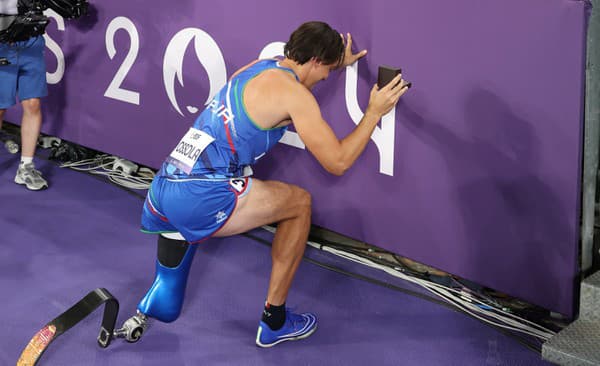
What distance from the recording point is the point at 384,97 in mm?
3438

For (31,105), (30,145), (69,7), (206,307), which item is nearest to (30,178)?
(30,145)

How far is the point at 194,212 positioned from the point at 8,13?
2.38 m

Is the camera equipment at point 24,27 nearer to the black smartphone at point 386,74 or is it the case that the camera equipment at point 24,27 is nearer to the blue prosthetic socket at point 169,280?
the blue prosthetic socket at point 169,280

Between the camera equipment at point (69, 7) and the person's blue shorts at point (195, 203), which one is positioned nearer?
the person's blue shorts at point (195, 203)

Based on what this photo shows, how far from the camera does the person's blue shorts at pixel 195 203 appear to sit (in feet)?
11.0

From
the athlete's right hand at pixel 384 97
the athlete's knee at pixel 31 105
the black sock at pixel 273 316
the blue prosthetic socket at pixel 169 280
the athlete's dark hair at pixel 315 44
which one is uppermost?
the athlete's dark hair at pixel 315 44

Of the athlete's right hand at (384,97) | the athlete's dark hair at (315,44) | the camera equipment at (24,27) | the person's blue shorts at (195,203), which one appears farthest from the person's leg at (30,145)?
the athlete's right hand at (384,97)

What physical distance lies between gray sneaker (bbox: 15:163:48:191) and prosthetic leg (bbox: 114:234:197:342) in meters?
2.25

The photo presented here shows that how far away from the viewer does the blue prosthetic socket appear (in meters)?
3.56

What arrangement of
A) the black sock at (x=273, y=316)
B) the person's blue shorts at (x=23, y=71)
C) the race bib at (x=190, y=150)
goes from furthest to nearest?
the person's blue shorts at (x=23, y=71) → the black sock at (x=273, y=316) → the race bib at (x=190, y=150)

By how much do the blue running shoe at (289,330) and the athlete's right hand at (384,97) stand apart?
3.57ft

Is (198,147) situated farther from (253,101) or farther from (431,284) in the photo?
(431,284)

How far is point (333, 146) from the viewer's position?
3.24 meters

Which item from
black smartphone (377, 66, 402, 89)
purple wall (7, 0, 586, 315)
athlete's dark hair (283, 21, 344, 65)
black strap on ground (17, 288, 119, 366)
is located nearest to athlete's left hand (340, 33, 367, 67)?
purple wall (7, 0, 586, 315)
